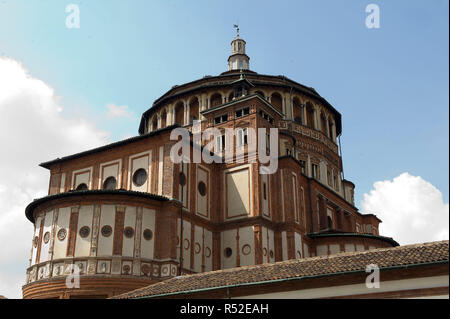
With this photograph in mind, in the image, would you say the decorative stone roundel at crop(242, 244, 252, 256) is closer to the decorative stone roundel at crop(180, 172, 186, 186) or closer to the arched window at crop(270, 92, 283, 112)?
the decorative stone roundel at crop(180, 172, 186, 186)

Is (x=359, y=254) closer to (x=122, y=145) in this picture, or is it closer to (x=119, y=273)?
(x=119, y=273)

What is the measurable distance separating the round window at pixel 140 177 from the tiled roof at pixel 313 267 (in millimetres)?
11389

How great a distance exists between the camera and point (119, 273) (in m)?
24.9

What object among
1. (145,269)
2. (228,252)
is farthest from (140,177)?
(228,252)

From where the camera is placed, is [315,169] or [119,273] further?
[315,169]

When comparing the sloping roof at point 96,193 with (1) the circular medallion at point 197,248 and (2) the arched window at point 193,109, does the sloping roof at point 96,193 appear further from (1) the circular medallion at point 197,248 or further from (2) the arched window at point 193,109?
(2) the arched window at point 193,109

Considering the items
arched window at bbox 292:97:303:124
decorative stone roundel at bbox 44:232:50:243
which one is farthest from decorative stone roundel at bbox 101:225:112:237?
arched window at bbox 292:97:303:124

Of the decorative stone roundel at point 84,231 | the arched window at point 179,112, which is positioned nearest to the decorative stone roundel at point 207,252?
the decorative stone roundel at point 84,231

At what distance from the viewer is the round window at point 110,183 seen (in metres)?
30.9

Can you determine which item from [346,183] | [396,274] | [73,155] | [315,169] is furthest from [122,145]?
[346,183]

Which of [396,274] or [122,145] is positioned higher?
[122,145]

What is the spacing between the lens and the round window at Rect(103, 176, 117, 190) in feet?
101

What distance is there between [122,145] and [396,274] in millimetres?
20733
